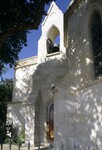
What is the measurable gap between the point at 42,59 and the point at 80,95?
24.7 feet

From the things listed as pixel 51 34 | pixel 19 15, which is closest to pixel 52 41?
pixel 51 34

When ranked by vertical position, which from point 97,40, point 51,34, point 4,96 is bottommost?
point 4,96

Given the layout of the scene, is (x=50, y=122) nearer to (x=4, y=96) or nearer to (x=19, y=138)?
(x=19, y=138)

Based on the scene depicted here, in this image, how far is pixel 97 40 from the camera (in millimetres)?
9219

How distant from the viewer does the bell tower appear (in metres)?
16.0

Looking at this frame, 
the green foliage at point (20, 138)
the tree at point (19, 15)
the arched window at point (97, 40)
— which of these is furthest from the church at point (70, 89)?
the tree at point (19, 15)

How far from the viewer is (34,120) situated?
541 inches

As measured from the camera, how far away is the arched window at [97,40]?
8.83m

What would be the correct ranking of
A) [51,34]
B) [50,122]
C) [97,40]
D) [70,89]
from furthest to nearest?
[51,34] → [50,122] → [70,89] → [97,40]

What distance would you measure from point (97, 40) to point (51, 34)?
833 cm

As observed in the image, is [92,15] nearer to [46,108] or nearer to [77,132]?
[77,132]

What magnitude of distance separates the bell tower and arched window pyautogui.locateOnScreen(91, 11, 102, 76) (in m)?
6.07

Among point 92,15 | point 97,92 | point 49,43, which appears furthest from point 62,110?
point 49,43

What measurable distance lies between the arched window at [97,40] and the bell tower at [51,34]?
6.07 m
